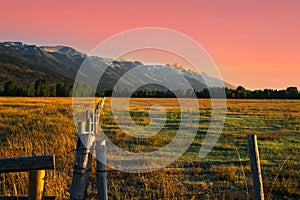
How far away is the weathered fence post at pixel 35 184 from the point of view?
3.86 meters

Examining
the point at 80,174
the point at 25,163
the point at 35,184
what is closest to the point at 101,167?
the point at 80,174

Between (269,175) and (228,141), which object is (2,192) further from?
(228,141)

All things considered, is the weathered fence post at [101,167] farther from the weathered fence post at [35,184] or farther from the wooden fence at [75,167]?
the weathered fence post at [35,184]

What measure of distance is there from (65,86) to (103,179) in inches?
5229

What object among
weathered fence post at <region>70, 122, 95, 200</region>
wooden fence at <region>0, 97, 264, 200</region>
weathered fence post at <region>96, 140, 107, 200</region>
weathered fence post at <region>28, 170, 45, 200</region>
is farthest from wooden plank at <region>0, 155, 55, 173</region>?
weathered fence post at <region>96, 140, 107, 200</region>

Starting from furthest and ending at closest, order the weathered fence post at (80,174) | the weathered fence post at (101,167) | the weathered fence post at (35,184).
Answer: the weathered fence post at (101,167) → the weathered fence post at (80,174) → the weathered fence post at (35,184)

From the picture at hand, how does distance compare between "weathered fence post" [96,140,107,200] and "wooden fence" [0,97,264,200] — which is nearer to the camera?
"wooden fence" [0,97,264,200]

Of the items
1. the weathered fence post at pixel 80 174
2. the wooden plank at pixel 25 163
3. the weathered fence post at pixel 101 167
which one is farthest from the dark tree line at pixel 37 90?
the wooden plank at pixel 25 163

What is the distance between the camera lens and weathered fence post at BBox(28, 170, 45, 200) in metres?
3.86

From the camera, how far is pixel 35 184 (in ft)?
12.7

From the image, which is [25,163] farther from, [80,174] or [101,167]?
[101,167]

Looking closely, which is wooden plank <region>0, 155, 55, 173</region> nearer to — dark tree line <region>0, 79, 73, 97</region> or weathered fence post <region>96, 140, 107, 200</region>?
weathered fence post <region>96, 140, 107, 200</region>

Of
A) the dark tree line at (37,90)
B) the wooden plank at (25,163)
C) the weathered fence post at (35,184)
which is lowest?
the weathered fence post at (35,184)

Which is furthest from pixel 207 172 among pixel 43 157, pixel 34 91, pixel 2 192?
pixel 34 91
